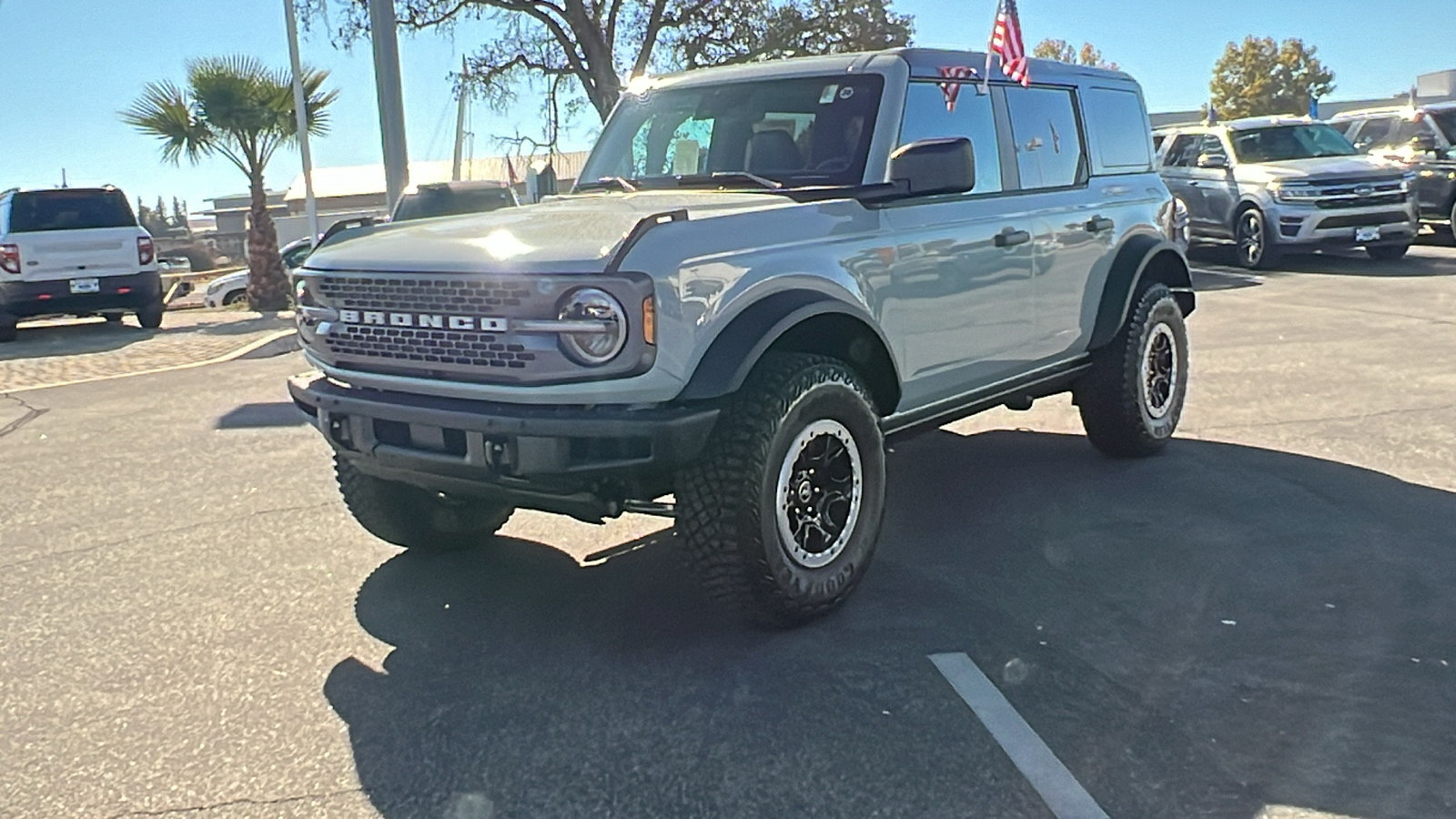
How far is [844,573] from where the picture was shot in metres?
4.25

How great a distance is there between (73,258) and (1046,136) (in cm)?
1226

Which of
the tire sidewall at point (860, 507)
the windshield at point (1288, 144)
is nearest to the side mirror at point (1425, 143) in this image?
the windshield at point (1288, 144)

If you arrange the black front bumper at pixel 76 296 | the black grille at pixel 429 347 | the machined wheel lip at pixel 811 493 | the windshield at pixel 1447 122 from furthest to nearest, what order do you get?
the windshield at pixel 1447 122, the black front bumper at pixel 76 296, the machined wheel lip at pixel 811 493, the black grille at pixel 429 347

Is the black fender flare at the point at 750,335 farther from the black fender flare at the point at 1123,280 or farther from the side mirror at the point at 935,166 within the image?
the black fender flare at the point at 1123,280

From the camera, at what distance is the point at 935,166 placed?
4.45 m

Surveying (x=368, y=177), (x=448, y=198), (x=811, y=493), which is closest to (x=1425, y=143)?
(x=448, y=198)

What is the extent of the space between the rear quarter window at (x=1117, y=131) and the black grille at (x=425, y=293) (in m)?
3.45

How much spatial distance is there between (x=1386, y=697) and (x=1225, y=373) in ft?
18.1

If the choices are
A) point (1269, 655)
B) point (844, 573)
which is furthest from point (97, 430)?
point (1269, 655)

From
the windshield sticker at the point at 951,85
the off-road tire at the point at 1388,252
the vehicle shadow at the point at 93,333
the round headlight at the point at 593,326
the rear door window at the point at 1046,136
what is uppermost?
the windshield sticker at the point at 951,85

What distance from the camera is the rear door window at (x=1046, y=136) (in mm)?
5543

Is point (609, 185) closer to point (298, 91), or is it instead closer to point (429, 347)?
point (429, 347)

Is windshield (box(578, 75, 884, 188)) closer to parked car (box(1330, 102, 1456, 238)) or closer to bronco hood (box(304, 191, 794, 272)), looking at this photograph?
bronco hood (box(304, 191, 794, 272))

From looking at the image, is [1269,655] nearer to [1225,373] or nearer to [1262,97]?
[1225,373]
